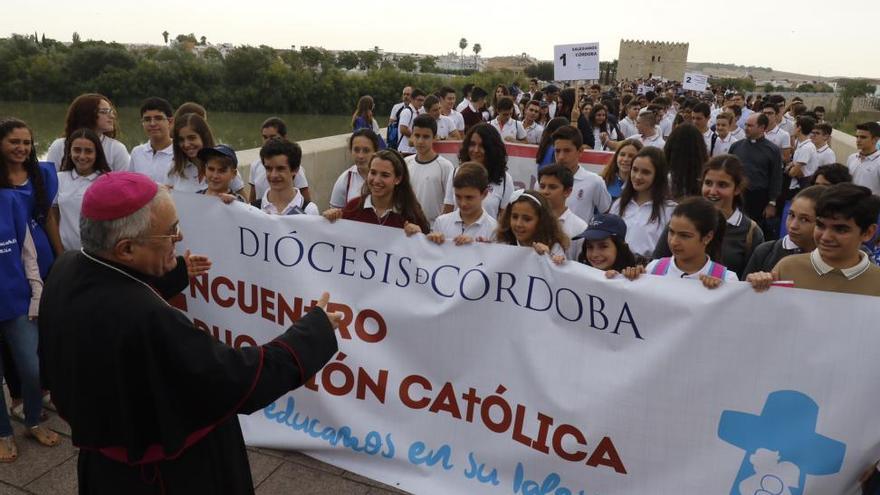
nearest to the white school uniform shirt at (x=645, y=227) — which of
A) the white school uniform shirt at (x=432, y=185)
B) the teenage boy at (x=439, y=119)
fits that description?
the white school uniform shirt at (x=432, y=185)

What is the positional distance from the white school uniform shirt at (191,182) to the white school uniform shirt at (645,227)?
98.5 inches

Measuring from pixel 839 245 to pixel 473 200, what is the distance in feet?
6.05

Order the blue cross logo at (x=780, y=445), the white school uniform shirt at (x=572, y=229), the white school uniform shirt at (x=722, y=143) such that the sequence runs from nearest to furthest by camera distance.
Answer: the blue cross logo at (x=780, y=445)
the white school uniform shirt at (x=572, y=229)
the white school uniform shirt at (x=722, y=143)

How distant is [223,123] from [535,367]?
2902 cm

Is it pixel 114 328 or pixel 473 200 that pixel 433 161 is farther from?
pixel 114 328

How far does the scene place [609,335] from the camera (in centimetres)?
270

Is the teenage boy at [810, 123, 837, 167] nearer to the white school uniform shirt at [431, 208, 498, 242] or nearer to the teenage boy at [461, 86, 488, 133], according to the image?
the teenage boy at [461, 86, 488, 133]

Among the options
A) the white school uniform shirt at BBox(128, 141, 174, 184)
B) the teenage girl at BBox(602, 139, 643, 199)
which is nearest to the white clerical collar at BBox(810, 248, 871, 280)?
the teenage girl at BBox(602, 139, 643, 199)

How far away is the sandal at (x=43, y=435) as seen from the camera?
134 inches

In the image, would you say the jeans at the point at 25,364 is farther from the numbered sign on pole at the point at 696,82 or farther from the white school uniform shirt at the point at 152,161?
the numbered sign on pole at the point at 696,82

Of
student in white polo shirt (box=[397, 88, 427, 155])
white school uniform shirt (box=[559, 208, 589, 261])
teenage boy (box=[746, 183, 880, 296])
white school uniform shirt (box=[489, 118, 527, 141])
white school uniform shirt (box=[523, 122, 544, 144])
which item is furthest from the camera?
white school uniform shirt (box=[523, 122, 544, 144])

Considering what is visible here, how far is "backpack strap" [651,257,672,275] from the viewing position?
2930 mm

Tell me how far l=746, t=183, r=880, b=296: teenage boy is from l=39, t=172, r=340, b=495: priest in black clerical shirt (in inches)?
76.8

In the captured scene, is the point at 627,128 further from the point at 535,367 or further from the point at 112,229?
the point at 112,229
